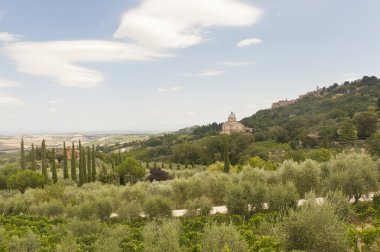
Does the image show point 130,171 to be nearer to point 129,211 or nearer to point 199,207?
point 129,211

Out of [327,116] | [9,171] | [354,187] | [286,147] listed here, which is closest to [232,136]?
[286,147]

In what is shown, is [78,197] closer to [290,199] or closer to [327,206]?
[290,199]

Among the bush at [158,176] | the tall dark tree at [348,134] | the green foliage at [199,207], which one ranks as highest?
the tall dark tree at [348,134]

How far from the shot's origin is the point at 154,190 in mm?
35781

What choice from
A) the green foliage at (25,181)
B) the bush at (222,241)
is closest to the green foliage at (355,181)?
the bush at (222,241)

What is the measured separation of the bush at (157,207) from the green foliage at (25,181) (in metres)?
25.8

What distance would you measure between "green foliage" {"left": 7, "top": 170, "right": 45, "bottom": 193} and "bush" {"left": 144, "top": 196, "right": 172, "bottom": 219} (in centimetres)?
2577

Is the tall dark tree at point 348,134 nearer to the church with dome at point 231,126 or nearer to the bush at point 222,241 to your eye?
the church with dome at point 231,126

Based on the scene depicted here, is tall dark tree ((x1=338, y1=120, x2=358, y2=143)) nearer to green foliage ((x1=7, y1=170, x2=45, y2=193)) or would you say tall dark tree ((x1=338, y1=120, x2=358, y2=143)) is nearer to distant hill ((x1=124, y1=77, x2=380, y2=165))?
distant hill ((x1=124, y1=77, x2=380, y2=165))

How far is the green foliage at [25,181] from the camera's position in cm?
4775

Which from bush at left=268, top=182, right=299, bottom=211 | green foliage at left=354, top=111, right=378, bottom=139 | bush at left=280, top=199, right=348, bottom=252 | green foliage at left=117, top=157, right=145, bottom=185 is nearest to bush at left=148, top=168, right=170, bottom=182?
green foliage at left=117, top=157, right=145, bottom=185

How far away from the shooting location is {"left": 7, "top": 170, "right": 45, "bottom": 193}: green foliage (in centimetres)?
4775

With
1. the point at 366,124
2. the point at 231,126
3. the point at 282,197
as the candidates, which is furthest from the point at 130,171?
the point at 231,126

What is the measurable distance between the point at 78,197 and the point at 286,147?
54.0 m
